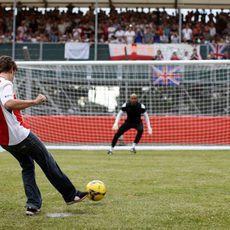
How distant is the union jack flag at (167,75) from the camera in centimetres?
2500

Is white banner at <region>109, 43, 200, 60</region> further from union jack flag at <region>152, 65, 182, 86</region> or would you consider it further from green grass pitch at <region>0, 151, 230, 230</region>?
green grass pitch at <region>0, 151, 230, 230</region>

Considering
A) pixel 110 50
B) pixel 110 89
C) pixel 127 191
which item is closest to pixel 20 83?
pixel 110 89

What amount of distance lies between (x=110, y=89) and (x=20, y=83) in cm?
373

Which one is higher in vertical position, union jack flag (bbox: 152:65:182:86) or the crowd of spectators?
the crowd of spectators

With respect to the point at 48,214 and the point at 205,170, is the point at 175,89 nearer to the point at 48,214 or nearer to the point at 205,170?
the point at 205,170

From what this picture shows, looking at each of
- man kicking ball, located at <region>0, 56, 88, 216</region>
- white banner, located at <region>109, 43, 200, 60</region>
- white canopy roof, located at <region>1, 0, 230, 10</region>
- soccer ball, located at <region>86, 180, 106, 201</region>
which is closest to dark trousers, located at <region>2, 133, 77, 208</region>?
man kicking ball, located at <region>0, 56, 88, 216</region>

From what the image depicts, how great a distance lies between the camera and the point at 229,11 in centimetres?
3103

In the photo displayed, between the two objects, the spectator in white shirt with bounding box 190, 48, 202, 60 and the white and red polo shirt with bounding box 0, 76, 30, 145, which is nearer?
the white and red polo shirt with bounding box 0, 76, 30, 145

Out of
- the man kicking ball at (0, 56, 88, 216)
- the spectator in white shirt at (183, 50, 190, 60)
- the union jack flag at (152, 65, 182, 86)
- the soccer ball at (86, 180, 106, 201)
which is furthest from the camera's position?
the spectator in white shirt at (183, 50, 190, 60)

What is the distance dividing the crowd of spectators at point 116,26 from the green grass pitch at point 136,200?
1599 centimetres

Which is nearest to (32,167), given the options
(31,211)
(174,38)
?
(31,211)

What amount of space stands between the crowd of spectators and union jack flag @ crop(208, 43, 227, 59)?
1.27 meters

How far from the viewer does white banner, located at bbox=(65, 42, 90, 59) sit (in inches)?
1122

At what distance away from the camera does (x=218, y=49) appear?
90.9 feet
